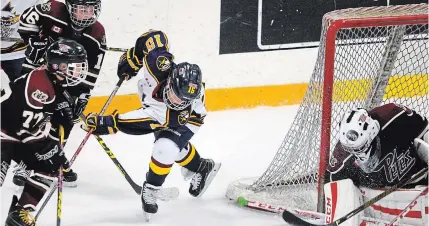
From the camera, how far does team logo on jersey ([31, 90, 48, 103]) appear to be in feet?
11.0

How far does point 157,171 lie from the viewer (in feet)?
12.6

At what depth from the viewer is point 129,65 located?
4.06m

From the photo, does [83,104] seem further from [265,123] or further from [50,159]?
[265,123]

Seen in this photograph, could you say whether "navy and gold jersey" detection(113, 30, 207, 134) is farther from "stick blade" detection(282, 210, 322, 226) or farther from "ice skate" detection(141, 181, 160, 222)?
"stick blade" detection(282, 210, 322, 226)

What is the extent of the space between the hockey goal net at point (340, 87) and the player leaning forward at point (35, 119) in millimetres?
948

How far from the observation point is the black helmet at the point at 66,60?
11.2 feet

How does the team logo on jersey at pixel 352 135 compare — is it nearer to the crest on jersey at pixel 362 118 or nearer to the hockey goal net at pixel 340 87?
the crest on jersey at pixel 362 118

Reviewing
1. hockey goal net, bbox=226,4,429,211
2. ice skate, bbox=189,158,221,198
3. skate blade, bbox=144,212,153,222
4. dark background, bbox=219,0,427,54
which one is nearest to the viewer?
hockey goal net, bbox=226,4,429,211

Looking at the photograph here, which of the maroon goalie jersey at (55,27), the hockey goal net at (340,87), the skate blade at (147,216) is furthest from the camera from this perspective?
the maroon goalie jersey at (55,27)

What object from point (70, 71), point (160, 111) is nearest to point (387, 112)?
point (160, 111)

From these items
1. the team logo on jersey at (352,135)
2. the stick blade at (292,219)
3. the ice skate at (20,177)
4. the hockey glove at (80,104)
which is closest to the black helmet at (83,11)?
the hockey glove at (80,104)

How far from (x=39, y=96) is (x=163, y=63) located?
0.66m

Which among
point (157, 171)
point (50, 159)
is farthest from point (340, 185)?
point (50, 159)

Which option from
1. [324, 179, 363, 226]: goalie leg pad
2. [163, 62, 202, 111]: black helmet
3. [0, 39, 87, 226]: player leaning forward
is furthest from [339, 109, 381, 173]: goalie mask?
Result: [0, 39, 87, 226]: player leaning forward
